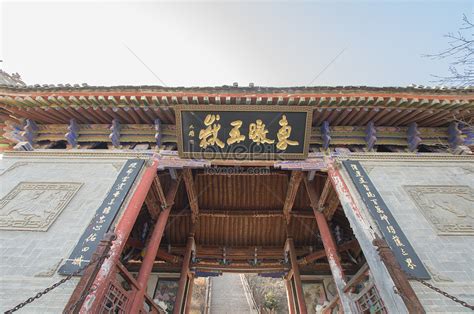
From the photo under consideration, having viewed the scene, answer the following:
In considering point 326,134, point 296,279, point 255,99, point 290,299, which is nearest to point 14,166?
point 255,99

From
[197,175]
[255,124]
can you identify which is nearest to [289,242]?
[197,175]

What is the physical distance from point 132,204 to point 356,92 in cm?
531

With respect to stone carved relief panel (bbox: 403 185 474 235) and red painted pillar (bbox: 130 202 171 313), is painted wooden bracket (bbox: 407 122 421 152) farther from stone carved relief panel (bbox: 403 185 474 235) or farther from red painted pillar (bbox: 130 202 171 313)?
red painted pillar (bbox: 130 202 171 313)

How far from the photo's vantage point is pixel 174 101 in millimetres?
5562

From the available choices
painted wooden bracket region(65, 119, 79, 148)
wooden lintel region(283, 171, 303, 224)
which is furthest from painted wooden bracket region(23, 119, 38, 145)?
wooden lintel region(283, 171, 303, 224)

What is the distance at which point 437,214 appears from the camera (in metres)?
4.75

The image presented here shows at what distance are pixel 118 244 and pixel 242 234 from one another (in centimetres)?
600

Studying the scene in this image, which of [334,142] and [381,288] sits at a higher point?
[334,142]

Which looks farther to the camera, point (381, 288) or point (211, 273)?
point (211, 273)

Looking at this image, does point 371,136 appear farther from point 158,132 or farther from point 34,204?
point 34,204

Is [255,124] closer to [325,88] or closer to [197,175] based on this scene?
[325,88]

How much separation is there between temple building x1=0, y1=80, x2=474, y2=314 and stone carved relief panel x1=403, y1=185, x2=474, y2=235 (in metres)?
0.02

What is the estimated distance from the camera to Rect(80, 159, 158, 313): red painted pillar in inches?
137

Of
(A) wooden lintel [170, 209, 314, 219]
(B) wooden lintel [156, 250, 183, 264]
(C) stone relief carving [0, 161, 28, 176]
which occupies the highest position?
(A) wooden lintel [170, 209, 314, 219]
